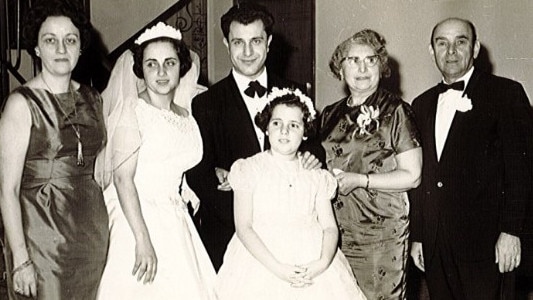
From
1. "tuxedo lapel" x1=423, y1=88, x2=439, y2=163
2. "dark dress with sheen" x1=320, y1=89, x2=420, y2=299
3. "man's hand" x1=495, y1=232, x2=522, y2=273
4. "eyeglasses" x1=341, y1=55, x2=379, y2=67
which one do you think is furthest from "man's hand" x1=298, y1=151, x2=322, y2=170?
"man's hand" x1=495, y1=232, x2=522, y2=273

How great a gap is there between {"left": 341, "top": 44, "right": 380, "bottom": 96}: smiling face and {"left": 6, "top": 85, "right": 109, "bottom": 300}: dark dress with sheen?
120 cm

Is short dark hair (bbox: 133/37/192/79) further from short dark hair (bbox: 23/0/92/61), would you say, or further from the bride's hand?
the bride's hand

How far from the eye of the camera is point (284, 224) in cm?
309

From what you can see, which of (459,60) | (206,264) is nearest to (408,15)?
(459,60)

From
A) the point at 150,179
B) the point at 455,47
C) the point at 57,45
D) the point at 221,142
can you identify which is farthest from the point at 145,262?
the point at 455,47

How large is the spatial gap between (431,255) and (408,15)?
130 inches

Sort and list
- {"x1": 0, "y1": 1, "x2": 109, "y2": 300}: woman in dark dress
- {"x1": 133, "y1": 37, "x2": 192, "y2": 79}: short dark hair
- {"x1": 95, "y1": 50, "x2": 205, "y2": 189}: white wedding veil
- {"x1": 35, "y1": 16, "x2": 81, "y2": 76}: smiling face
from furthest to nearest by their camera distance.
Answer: {"x1": 133, "y1": 37, "x2": 192, "y2": 79}: short dark hair < {"x1": 95, "y1": 50, "x2": 205, "y2": 189}: white wedding veil < {"x1": 35, "y1": 16, "x2": 81, "y2": 76}: smiling face < {"x1": 0, "y1": 1, "x2": 109, "y2": 300}: woman in dark dress

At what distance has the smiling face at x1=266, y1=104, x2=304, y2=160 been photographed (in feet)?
10.2

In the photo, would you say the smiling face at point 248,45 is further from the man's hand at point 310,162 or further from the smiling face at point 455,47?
the smiling face at point 455,47

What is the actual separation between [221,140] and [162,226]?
1.86 feet

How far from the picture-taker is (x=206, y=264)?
311 cm

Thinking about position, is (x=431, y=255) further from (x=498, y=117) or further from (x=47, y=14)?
(x=47, y=14)

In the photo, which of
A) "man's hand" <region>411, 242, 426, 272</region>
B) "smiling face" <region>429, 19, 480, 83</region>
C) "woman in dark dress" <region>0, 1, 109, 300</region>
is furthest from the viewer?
"man's hand" <region>411, 242, 426, 272</region>

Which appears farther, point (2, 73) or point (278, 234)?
point (2, 73)
